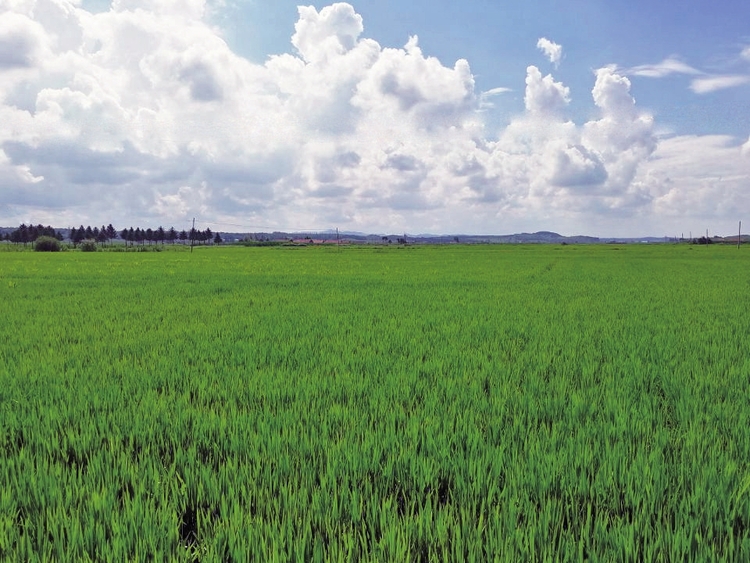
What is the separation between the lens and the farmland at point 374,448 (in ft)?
7.14

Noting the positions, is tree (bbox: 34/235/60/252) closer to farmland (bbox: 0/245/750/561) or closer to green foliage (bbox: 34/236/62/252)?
green foliage (bbox: 34/236/62/252)

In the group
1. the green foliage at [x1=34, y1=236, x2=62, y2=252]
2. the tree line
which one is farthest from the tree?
the tree line

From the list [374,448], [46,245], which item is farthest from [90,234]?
[374,448]

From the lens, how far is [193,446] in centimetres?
312

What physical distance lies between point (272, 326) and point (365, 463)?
6004 millimetres

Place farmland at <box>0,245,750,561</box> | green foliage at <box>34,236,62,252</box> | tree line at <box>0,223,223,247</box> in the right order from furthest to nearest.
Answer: tree line at <box>0,223,223,247</box>, green foliage at <box>34,236,62,252</box>, farmland at <box>0,245,750,561</box>

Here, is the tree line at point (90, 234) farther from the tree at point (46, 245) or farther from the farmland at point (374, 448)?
the farmland at point (374, 448)

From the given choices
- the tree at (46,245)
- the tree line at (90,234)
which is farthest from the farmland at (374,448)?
the tree line at (90,234)

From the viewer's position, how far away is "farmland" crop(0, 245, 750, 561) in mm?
2176

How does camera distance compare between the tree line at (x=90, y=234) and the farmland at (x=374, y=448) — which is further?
the tree line at (x=90, y=234)

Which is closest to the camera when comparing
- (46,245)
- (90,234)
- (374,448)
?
(374,448)

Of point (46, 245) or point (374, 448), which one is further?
point (46, 245)

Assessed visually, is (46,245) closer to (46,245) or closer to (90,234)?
(46,245)

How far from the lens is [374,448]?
305cm
